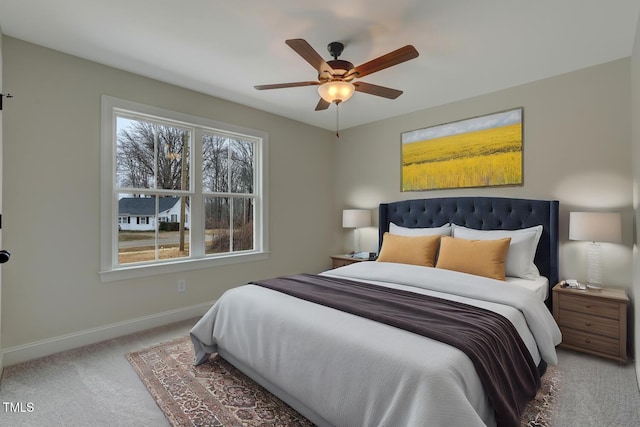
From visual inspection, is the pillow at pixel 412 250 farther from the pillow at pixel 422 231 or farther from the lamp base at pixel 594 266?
the lamp base at pixel 594 266

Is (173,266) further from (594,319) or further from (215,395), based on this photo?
(594,319)

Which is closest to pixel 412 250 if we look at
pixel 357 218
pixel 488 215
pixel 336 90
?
pixel 488 215

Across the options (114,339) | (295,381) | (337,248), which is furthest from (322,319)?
(337,248)

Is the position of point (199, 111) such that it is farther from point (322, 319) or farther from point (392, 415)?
point (392, 415)

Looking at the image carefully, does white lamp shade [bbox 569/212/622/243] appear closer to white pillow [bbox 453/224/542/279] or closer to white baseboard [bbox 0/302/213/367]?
white pillow [bbox 453/224/542/279]

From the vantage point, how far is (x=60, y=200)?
2627mm

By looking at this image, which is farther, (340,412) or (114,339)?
(114,339)

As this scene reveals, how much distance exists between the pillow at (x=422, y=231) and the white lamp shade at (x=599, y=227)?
44.3 inches

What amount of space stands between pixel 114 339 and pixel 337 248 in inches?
126

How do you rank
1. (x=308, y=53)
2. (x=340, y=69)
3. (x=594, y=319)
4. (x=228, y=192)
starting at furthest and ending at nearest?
(x=228, y=192) < (x=594, y=319) < (x=340, y=69) < (x=308, y=53)

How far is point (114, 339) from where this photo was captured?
2.88 m

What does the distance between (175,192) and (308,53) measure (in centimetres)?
219

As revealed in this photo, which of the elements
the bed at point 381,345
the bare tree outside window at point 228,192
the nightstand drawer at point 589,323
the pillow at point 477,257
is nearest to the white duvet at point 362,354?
the bed at point 381,345

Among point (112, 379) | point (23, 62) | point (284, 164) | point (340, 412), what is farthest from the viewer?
point (284, 164)
